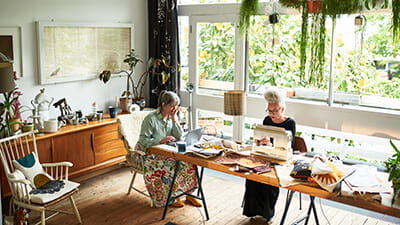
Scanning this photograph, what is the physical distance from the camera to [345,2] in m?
3.10

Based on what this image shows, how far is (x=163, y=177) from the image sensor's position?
167 inches

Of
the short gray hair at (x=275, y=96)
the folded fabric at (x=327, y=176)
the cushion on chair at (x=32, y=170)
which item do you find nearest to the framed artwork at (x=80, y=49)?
the cushion on chair at (x=32, y=170)

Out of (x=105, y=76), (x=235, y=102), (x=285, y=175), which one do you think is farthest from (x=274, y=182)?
(x=105, y=76)

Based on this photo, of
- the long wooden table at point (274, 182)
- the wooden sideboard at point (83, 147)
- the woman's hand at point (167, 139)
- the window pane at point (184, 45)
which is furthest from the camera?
the window pane at point (184, 45)

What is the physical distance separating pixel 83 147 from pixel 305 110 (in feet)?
8.44

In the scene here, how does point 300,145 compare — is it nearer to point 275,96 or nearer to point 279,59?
point 275,96

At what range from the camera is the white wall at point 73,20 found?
4.56 metres

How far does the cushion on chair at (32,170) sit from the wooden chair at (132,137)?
→ 2.86 ft

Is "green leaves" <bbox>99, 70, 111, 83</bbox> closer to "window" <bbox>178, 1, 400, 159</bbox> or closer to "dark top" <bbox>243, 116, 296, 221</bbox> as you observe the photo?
"window" <bbox>178, 1, 400, 159</bbox>

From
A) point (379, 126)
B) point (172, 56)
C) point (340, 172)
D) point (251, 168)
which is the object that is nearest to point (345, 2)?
point (340, 172)

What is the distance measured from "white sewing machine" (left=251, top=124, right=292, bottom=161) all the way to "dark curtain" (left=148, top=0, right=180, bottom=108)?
2372mm

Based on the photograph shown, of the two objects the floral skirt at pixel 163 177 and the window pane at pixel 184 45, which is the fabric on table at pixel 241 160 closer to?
the floral skirt at pixel 163 177

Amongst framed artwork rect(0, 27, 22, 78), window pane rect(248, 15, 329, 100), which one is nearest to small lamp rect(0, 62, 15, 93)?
framed artwork rect(0, 27, 22, 78)

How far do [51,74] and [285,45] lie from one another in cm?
272
